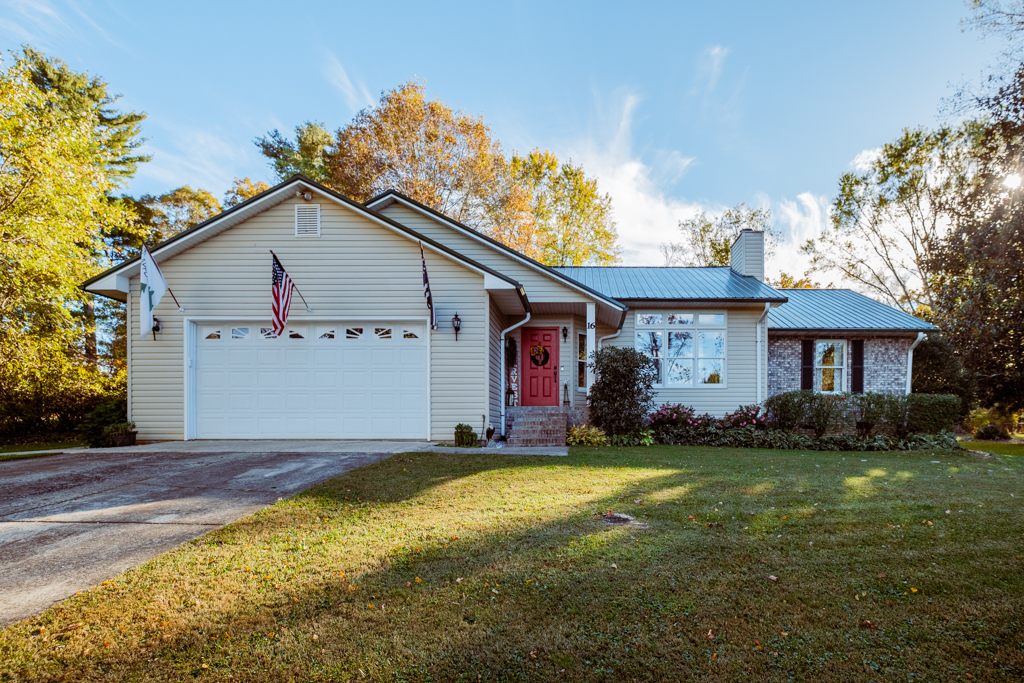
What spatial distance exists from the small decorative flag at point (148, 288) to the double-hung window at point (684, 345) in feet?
35.3

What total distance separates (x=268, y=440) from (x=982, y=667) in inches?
Answer: 404

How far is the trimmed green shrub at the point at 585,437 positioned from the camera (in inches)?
411

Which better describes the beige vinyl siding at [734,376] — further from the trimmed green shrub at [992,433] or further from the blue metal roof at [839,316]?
the trimmed green shrub at [992,433]

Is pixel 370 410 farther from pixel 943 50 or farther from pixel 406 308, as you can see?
pixel 943 50

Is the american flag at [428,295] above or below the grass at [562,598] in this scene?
above

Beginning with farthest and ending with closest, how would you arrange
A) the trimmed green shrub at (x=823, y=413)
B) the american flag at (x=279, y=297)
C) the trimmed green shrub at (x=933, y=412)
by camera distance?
the trimmed green shrub at (x=823, y=413), the trimmed green shrub at (x=933, y=412), the american flag at (x=279, y=297)

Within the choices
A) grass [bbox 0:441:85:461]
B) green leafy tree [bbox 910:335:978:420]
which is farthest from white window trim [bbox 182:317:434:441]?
green leafy tree [bbox 910:335:978:420]

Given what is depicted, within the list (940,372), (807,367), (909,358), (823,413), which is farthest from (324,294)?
(940,372)

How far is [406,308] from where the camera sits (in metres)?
9.98

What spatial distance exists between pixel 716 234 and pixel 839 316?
15.9 m

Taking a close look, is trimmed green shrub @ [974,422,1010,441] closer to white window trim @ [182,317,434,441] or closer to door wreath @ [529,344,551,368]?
door wreath @ [529,344,551,368]

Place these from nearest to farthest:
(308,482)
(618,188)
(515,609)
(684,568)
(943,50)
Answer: (515,609)
(684,568)
(308,482)
(943,50)
(618,188)

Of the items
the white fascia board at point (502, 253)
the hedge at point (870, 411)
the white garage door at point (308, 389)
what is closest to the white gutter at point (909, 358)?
the hedge at point (870, 411)

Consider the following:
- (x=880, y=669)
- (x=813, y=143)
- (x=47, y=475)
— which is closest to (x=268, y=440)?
(x=47, y=475)
